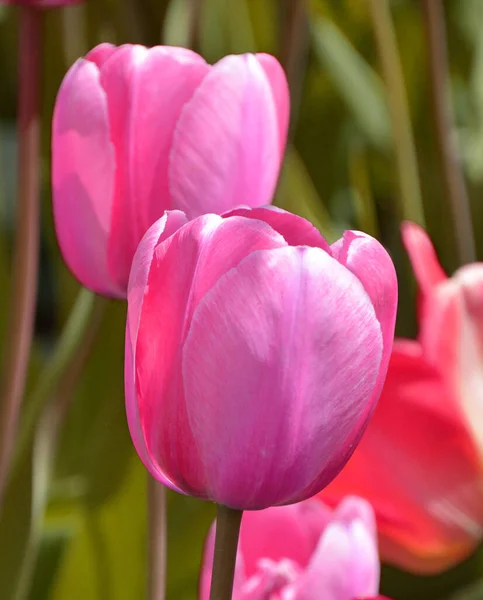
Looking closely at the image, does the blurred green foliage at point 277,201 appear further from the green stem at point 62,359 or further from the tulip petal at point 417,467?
the tulip petal at point 417,467

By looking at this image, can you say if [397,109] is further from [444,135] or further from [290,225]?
[290,225]

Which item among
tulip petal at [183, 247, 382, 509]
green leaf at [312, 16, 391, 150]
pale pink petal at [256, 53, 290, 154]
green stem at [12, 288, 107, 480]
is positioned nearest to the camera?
tulip petal at [183, 247, 382, 509]

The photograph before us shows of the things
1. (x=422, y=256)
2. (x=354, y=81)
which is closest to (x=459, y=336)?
(x=422, y=256)

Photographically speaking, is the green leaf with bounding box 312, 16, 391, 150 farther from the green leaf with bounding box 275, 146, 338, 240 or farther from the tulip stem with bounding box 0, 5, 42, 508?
the tulip stem with bounding box 0, 5, 42, 508

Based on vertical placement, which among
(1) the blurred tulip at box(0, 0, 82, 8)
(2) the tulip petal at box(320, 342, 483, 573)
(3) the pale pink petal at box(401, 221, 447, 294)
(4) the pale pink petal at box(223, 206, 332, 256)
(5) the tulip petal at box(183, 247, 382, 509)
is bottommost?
(2) the tulip petal at box(320, 342, 483, 573)

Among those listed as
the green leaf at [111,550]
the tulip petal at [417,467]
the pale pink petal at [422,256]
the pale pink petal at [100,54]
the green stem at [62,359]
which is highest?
the pale pink petal at [100,54]

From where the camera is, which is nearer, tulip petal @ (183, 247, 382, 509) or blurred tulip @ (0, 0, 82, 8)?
tulip petal @ (183, 247, 382, 509)

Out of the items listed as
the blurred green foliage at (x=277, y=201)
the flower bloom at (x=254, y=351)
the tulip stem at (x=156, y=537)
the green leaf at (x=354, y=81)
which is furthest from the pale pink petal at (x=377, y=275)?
the green leaf at (x=354, y=81)

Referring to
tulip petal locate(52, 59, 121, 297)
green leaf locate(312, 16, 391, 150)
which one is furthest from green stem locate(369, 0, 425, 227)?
tulip petal locate(52, 59, 121, 297)

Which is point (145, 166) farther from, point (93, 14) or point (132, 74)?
point (93, 14)
